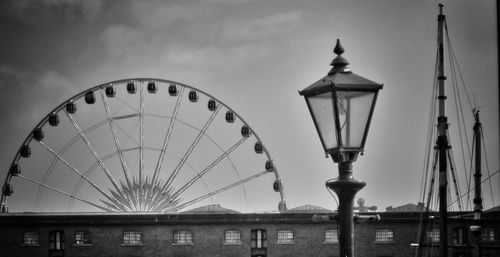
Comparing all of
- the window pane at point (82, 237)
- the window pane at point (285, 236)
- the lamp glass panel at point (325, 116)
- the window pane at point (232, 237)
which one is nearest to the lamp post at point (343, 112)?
the lamp glass panel at point (325, 116)

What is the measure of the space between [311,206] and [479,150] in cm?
2706

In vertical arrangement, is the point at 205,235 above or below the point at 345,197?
above

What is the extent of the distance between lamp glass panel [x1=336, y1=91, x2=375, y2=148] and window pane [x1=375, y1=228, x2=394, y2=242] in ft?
135

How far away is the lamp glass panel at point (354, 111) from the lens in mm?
7016

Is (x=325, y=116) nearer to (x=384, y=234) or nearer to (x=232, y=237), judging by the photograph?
(x=384, y=234)

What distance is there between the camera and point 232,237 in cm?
4809

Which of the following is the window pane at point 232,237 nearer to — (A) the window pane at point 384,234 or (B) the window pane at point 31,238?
(A) the window pane at point 384,234

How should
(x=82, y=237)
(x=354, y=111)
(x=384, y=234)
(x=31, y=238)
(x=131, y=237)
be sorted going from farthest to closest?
(x=31, y=238) → (x=82, y=237) → (x=131, y=237) → (x=384, y=234) → (x=354, y=111)

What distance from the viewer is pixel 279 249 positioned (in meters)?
47.8

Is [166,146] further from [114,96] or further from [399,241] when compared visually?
[399,241]

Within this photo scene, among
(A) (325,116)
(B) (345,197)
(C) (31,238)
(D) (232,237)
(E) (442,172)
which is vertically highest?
(E) (442,172)

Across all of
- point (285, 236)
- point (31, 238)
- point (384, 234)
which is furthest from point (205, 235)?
point (31, 238)

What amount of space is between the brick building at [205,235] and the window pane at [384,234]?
0.06 metres

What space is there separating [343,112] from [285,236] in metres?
41.5
